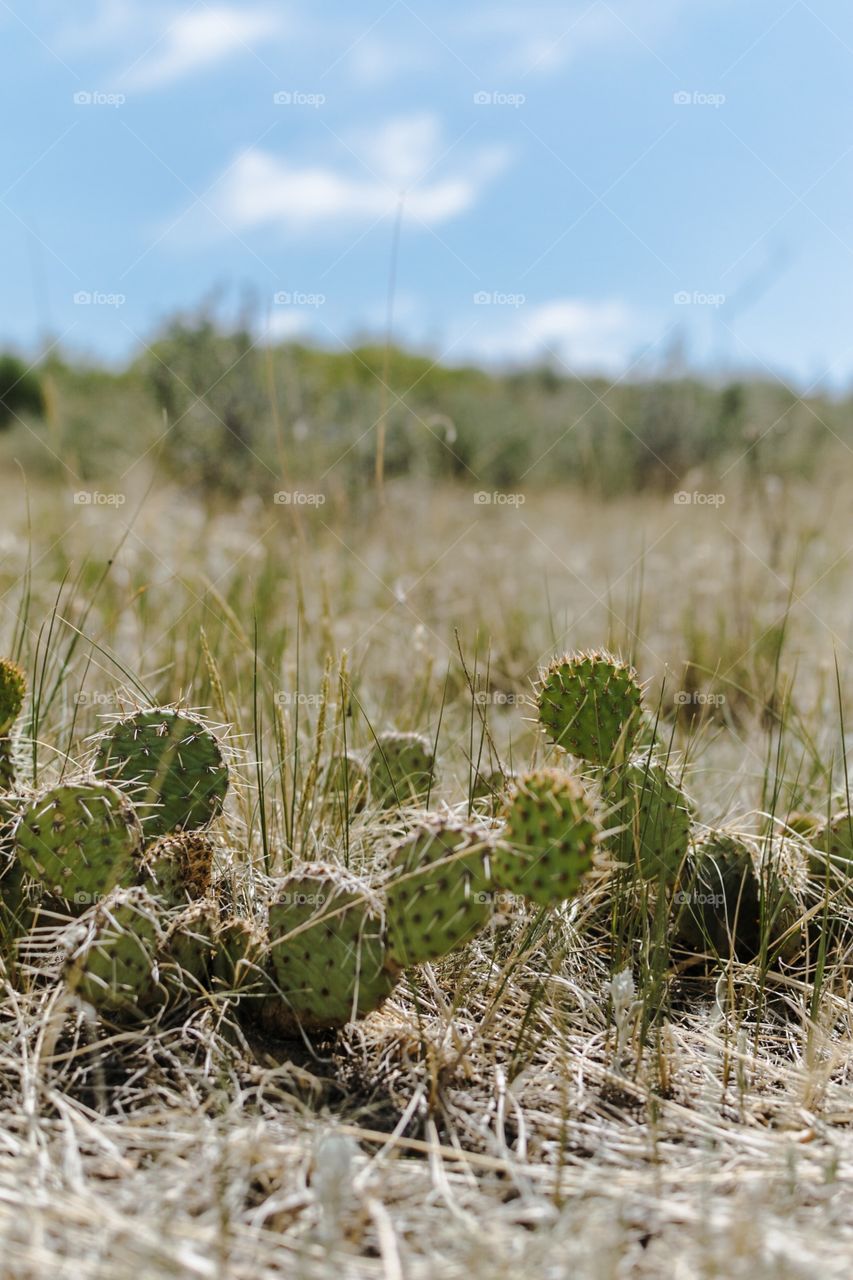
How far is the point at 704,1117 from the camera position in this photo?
58.6 inches

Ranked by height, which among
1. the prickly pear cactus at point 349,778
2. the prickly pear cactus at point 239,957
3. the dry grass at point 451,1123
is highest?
the prickly pear cactus at point 349,778

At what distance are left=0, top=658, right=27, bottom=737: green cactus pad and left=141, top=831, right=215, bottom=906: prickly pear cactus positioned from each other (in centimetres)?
35

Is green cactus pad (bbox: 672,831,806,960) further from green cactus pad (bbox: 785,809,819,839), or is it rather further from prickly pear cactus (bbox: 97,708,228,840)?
prickly pear cactus (bbox: 97,708,228,840)

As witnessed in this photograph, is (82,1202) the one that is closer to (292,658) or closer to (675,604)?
(292,658)

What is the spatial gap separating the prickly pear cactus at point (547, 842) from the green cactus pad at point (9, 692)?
0.92 meters

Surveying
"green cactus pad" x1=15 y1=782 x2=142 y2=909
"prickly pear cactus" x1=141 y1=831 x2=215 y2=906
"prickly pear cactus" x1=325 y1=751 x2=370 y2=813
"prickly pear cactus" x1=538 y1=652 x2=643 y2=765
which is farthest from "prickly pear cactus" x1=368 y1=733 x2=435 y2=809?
"green cactus pad" x1=15 y1=782 x2=142 y2=909

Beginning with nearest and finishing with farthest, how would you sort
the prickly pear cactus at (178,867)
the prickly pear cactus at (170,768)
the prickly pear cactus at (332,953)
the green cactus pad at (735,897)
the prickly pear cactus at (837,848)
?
the prickly pear cactus at (332,953) < the prickly pear cactus at (178,867) < the prickly pear cactus at (170,768) < the green cactus pad at (735,897) < the prickly pear cactus at (837,848)

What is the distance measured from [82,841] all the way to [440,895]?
573 millimetres

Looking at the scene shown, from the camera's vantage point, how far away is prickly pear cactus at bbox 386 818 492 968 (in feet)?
4.80

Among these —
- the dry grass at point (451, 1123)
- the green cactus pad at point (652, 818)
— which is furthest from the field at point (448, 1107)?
the green cactus pad at point (652, 818)

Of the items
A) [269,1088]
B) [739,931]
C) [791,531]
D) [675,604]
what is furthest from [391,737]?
[791,531]

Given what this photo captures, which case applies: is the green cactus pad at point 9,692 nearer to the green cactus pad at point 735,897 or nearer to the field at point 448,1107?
the field at point 448,1107

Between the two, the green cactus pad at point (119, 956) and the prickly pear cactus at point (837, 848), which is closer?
the green cactus pad at point (119, 956)

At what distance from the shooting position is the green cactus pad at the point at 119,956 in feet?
4.89
